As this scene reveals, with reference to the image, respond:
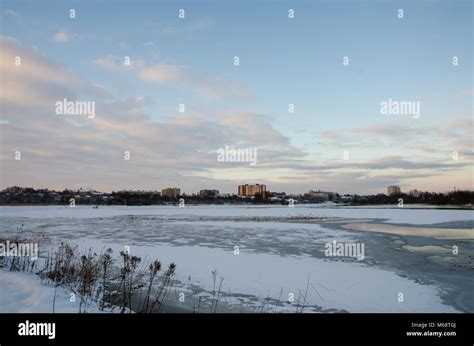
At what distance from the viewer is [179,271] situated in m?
8.13
